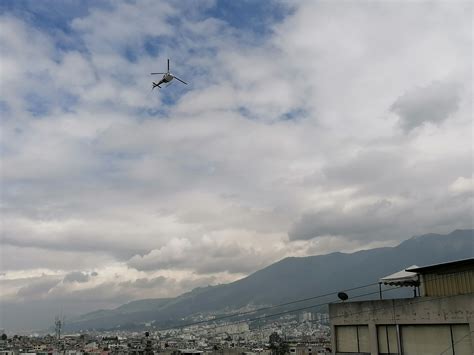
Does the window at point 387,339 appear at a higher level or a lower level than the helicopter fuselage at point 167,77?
lower

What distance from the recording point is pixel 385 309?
2105 centimetres

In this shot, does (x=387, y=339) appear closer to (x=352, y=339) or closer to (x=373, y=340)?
(x=373, y=340)

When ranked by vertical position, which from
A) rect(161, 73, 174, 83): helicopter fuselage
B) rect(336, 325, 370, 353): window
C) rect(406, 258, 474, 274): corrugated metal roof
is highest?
rect(161, 73, 174, 83): helicopter fuselage

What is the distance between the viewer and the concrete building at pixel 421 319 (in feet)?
59.9

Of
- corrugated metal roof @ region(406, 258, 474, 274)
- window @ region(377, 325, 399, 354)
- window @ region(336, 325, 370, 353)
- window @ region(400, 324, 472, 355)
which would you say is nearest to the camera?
window @ region(400, 324, 472, 355)

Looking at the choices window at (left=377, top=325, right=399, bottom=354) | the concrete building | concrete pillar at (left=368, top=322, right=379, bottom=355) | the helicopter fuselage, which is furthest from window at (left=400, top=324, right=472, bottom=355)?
the helicopter fuselage

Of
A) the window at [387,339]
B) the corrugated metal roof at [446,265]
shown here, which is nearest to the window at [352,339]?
the window at [387,339]

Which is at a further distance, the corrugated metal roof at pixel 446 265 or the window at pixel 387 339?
the window at pixel 387 339

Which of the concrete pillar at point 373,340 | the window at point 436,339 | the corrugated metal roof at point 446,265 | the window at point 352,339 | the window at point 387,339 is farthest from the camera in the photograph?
the window at point 352,339

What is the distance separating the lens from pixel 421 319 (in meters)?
19.5

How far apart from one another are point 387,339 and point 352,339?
216 centimetres

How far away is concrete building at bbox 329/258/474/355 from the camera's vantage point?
18.3 m

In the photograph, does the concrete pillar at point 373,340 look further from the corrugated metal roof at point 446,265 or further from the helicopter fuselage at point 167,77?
the helicopter fuselage at point 167,77

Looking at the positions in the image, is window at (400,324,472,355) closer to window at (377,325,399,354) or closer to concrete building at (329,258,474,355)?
concrete building at (329,258,474,355)
